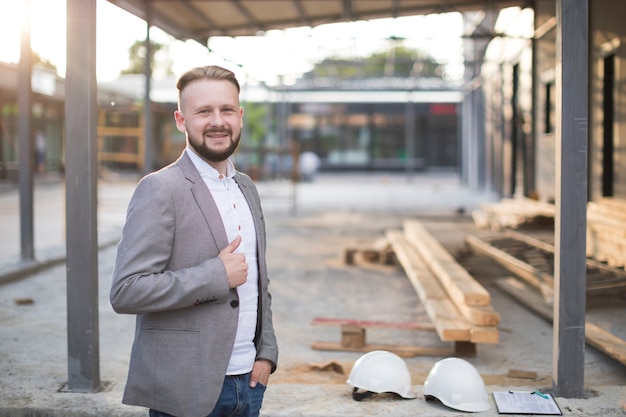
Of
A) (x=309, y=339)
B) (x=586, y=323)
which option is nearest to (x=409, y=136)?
(x=309, y=339)

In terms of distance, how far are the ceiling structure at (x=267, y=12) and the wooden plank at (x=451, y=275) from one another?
4270mm

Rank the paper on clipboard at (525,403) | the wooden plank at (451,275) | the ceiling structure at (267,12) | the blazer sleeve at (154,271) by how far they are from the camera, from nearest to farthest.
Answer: the blazer sleeve at (154,271), the paper on clipboard at (525,403), the wooden plank at (451,275), the ceiling structure at (267,12)

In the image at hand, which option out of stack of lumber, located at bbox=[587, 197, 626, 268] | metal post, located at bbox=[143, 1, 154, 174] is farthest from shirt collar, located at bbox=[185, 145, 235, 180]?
metal post, located at bbox=[143, 1, 154, 174]

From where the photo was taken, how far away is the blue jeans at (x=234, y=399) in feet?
8.70

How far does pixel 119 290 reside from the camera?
252cm

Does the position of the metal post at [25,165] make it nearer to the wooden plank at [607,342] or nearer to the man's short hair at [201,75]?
the wooden plank at [607,342]

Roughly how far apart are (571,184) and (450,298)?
2.44 meters

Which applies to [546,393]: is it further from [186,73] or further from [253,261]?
[186,73]

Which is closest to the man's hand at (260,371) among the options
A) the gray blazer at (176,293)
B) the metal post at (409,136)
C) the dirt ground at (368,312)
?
the gray blazer at (176,293)

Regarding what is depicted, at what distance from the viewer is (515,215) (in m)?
11.4

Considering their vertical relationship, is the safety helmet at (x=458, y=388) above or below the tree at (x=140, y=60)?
below

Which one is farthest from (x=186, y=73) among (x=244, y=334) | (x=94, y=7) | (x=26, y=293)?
(x=26, y=293)

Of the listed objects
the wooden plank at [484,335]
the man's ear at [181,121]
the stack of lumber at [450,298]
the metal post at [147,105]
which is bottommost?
the wooden plank at [484,335]

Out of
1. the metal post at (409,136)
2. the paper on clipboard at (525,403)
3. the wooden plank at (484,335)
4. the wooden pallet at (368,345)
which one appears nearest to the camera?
the paper on clipboard at (525,403)
